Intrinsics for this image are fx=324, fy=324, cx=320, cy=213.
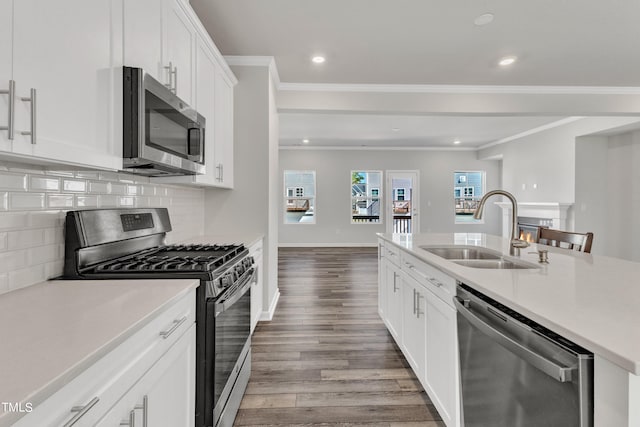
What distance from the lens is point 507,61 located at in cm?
340

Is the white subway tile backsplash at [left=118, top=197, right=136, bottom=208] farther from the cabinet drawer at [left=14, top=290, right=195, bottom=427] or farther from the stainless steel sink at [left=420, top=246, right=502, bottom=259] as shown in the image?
the stainless steel sink at [left=420, top=246, right=502, bottom=259]

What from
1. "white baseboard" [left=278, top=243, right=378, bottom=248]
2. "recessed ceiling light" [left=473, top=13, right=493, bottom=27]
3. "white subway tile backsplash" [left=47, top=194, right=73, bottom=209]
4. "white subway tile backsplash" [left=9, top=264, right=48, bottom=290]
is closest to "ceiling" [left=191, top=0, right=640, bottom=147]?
"recessed ceiling light" [left=473, top=13, right=493, bottom=27]

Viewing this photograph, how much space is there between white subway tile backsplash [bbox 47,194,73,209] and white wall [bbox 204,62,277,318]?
1.80 meters

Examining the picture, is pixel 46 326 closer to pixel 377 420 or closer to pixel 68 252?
pixel 68 252

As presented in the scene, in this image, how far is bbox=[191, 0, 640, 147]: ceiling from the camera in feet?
8.18

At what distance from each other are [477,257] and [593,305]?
1.37 meters

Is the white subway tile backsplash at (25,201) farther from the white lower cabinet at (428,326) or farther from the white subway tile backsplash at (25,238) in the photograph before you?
the white lower cabinet at (428,326)

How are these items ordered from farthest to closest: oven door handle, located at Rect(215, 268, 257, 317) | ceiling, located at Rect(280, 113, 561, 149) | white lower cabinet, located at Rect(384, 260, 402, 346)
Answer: ceiling, located at Rect(280, 113, 561, 149) → white lower cabinet, located at Rect(384, 260, 402, 346) → oven door handle, located at Rect(215, 268, 257, 317)

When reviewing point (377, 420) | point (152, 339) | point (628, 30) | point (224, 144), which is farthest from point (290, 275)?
point (628, 30)

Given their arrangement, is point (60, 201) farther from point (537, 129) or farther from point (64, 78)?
point (537, 129)

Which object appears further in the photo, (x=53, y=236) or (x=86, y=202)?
(x=86, y=202)

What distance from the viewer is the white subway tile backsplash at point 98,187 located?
1.62 m

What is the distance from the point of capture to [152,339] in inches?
38.8

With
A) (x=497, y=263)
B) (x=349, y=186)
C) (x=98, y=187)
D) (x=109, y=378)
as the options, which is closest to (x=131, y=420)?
(x=109, y=378)
